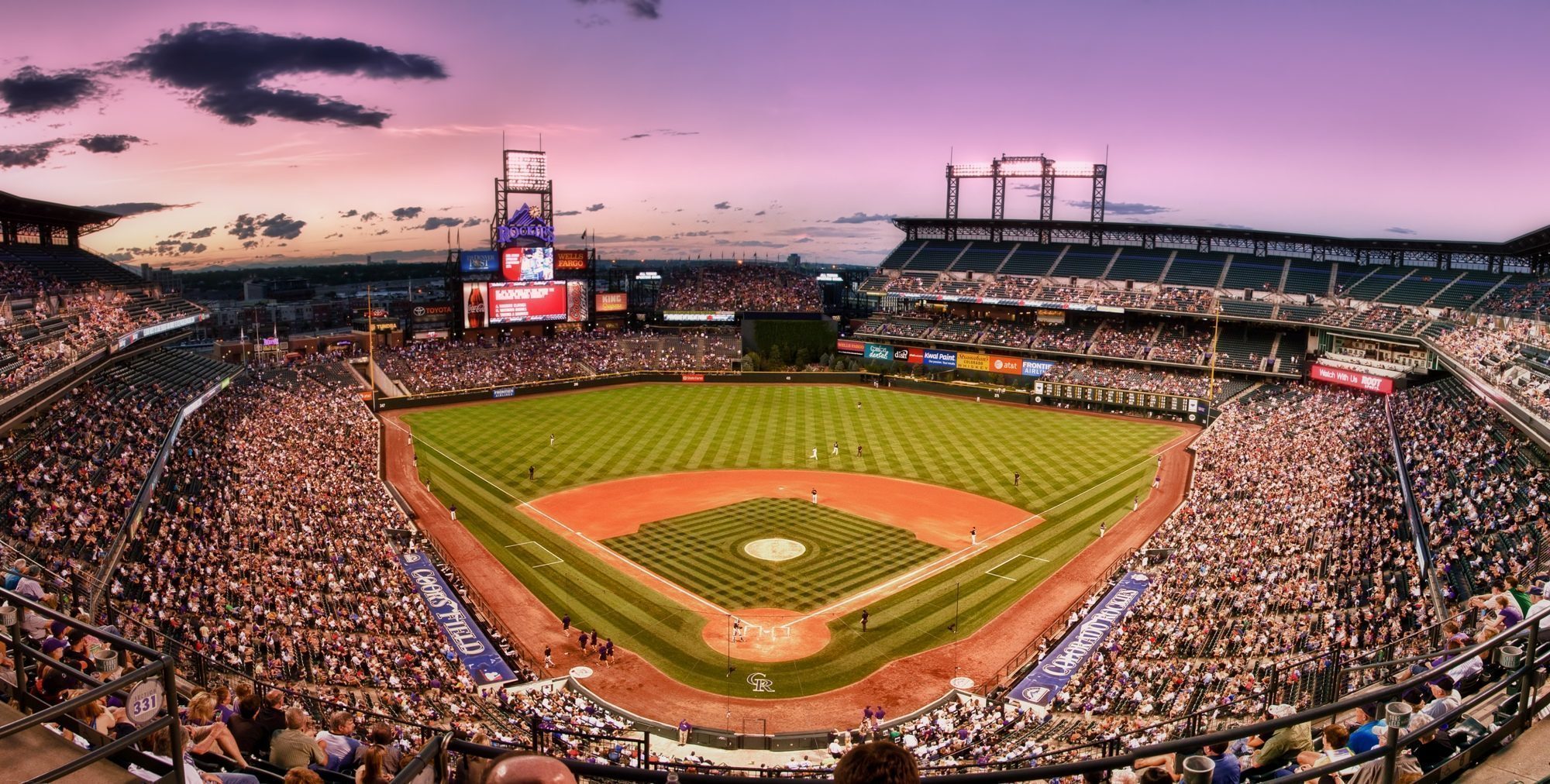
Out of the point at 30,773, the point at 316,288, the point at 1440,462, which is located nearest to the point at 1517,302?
the point at 1440,462

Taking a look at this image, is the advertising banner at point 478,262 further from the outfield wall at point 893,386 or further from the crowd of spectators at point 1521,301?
the crowd of spectators at point 1521,301

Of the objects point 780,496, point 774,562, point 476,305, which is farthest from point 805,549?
point 476,305

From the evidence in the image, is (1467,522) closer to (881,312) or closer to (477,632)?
(477,632)

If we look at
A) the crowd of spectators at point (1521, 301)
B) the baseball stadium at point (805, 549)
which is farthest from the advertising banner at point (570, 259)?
the crowd of spectators at point (1521, 301)

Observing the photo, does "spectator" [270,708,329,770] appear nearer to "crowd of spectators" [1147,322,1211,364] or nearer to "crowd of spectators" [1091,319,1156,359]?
"crowd of spectators" [1147,322,1211,364]

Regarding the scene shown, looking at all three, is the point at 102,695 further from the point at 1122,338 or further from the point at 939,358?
the point at 1122,338

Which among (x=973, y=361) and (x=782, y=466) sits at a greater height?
(x=973, y=361)
